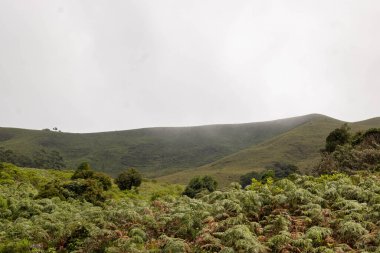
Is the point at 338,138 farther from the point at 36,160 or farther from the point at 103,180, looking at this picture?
the point at 36,160

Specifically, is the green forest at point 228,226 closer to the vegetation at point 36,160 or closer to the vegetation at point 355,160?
the vegetation at point 355,160

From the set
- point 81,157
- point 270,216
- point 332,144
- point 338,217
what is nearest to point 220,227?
point 270,216

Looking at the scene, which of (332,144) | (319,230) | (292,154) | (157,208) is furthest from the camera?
(292,154)

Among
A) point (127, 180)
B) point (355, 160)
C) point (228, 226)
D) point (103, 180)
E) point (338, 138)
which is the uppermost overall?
point (338, 138)

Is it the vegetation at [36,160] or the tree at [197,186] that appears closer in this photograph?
the tree at [197,186]

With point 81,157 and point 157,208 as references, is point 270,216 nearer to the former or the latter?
point 157,208

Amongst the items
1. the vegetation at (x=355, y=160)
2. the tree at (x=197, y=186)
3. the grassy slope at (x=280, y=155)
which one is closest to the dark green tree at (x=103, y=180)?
the tree at (x=197, y=186)

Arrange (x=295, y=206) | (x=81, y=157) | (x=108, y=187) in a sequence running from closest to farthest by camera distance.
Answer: (x=295, y=206), (x=108, y=187), (x=81, y=157)

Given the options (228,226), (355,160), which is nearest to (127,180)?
(355,160)

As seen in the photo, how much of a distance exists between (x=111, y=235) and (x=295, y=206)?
24.3ft

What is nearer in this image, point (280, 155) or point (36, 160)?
point (36, 160)

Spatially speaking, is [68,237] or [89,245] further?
[68,237]

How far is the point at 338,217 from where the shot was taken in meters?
14.8

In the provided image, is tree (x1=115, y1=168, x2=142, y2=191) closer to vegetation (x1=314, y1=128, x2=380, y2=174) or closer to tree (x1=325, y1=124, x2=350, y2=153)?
vegetation (x1=314, y1=128, x2=380, y2=174)
